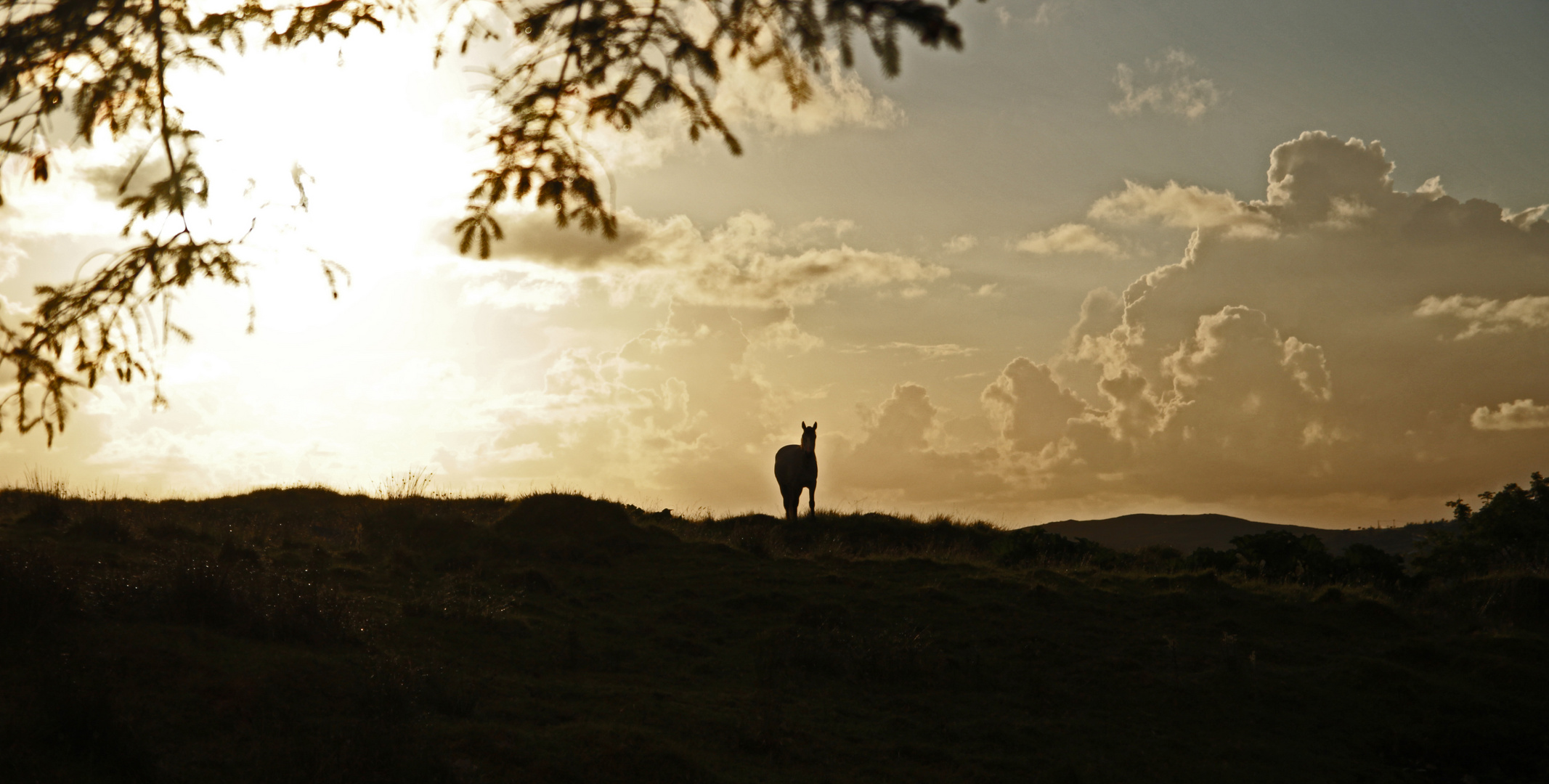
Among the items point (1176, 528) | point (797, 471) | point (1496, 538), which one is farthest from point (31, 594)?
point (1176, 528)

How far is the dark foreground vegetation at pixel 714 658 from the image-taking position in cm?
907

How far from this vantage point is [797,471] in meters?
29.0

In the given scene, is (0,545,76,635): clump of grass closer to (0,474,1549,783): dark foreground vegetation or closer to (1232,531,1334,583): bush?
(0,474,1549,783): dark foreground vegetation

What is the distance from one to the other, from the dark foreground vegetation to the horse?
5.84m

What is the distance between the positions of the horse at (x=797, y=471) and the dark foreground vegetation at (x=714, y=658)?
5.84 meters

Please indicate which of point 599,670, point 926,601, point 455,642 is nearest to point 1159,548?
point 926,601

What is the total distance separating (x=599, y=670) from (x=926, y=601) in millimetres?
6438

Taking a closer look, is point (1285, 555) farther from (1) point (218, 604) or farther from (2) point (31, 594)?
(2) point (31, 594)

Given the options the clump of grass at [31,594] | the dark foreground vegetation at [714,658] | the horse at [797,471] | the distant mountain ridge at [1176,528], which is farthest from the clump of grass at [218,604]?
the distant mountain ridge at [1176,528]

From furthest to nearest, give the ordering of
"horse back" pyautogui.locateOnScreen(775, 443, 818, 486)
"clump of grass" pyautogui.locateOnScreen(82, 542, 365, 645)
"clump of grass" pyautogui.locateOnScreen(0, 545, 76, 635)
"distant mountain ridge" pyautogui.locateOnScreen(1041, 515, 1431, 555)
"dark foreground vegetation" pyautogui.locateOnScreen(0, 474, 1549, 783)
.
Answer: "distant mountain ridge" pyautogui.locateOnScreen(1041, 515, 1431, 555) → "horse back" pyautogui.locateOnScreen(775, 443, 818, 486) → "clump of grass" pyautogui.locateOnScreen(82, 542, 365, 645) → "clump of grass" pyautogui.locateOnScreen(0, 545, 76, 635) → "dark foreground vegetation" pyautogui.locateOnScreen(0, 474, 1549, 783)

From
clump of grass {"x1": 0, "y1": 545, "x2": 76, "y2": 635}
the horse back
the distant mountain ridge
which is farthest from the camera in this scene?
the distant mountain ridge

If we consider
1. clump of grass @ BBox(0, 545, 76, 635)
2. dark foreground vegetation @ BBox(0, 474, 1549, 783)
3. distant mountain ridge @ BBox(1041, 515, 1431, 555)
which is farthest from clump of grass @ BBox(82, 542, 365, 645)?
distant mountain ridge @ BBox(1041, 515, 1431, 555)

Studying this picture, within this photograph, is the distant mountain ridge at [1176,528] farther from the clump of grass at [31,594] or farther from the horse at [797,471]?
the clump of grass at [31,594]

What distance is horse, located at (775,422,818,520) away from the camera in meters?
28.5
